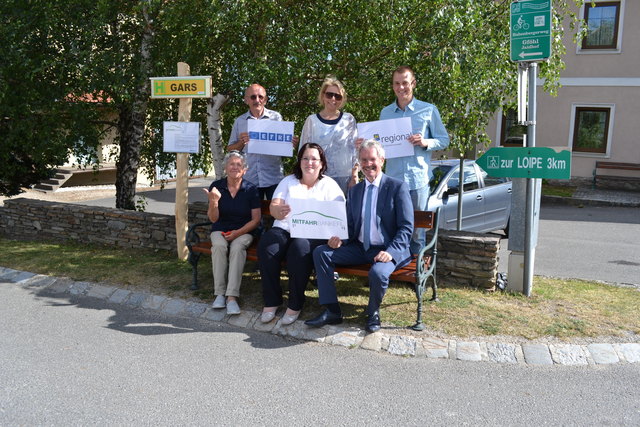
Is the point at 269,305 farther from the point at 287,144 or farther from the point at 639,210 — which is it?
the point at 639,210

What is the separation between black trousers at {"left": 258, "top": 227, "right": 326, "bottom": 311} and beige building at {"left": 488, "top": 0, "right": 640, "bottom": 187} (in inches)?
581

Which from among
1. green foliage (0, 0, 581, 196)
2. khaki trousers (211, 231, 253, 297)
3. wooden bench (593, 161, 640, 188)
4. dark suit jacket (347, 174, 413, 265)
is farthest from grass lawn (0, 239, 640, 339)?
wooden bench (593, 161, 640, 188)

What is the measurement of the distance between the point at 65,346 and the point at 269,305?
1769 mm

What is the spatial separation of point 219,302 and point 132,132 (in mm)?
4306

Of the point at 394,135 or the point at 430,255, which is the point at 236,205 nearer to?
the point at 394,135

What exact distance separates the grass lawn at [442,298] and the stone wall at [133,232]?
21 centimetres

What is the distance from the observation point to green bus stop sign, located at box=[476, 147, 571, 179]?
5578 mm

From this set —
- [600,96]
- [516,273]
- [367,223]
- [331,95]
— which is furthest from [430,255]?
[600,96]

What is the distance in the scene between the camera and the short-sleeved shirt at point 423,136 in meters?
5.59

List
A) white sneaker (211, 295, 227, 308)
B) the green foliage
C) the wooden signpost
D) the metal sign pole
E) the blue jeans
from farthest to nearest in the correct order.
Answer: the wooden signpost, the green foliage, the metal sign pole, the blue jeans, white sneaker (211, 295, 227, 308)

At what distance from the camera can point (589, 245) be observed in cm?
1027

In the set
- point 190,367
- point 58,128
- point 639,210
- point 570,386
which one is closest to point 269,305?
point 190,367

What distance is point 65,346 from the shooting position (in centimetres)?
473

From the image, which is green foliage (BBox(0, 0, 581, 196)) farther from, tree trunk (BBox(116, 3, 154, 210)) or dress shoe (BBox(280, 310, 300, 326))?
dress shoe (BBox(280, 310, 300, 326))
